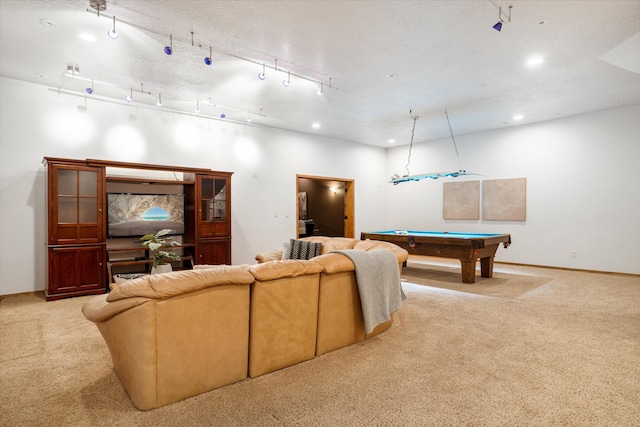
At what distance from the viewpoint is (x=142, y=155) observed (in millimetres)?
5691

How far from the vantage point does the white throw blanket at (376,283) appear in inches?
110

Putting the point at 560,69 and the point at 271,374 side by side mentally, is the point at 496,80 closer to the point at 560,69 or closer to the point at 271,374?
the point at 560,69

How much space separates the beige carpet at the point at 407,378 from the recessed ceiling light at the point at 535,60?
2996mm

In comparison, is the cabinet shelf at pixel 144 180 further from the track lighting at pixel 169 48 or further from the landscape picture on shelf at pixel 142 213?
Answer: the track lighting at pixel 169 48

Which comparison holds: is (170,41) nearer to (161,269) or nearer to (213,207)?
(161,269)

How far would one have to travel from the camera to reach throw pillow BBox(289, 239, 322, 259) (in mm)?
4641

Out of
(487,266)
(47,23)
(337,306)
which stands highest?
(47,23)

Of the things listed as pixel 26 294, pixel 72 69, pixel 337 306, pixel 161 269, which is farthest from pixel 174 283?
pixel 26 294

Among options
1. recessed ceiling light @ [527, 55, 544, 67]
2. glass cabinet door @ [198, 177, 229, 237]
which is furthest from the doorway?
recessed ceiling light @ [527, 55, 544, 67]

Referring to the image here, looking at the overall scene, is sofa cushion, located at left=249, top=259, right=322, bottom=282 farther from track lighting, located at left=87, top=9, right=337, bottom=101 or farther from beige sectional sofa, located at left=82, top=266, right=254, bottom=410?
track lighting, located at left=87, top=9, right=337, bottom=101

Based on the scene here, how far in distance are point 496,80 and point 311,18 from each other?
117 inches

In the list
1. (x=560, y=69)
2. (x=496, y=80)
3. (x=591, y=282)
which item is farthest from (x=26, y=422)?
(x=591, y=282)

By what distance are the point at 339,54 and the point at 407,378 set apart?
3443 millimetres

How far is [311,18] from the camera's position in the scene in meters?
3.22
